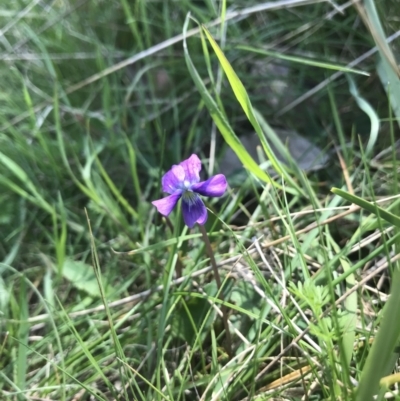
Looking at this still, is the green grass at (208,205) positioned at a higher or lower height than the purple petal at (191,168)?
lower

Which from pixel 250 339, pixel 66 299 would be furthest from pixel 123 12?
pixel 250 339

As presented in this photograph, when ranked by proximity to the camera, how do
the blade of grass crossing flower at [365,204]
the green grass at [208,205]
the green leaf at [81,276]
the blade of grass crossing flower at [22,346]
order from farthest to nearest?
the green leaf at [81,276]
the blade of grass crossing flower at [22,346]
the green grass at [208,205]
the blade of grass crossing flower at [365,204]

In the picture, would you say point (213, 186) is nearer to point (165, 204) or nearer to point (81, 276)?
point (165, 204)

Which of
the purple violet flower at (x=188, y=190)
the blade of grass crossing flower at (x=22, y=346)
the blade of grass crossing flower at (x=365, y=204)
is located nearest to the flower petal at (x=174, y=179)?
the purple violet flower at (x=188, y=190)

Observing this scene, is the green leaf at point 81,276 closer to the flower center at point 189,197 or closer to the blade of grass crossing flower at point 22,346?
the blade of grass crossing flower at point 22,346

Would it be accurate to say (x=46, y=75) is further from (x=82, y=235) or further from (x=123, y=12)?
(x=82, y=235)

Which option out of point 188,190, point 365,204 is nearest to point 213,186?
point 188,190

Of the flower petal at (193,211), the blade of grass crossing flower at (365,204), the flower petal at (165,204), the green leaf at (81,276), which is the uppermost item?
the flower petal at (165,204)

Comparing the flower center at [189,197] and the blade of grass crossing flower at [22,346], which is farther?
the blade of grass crossing flower at [22,346]
